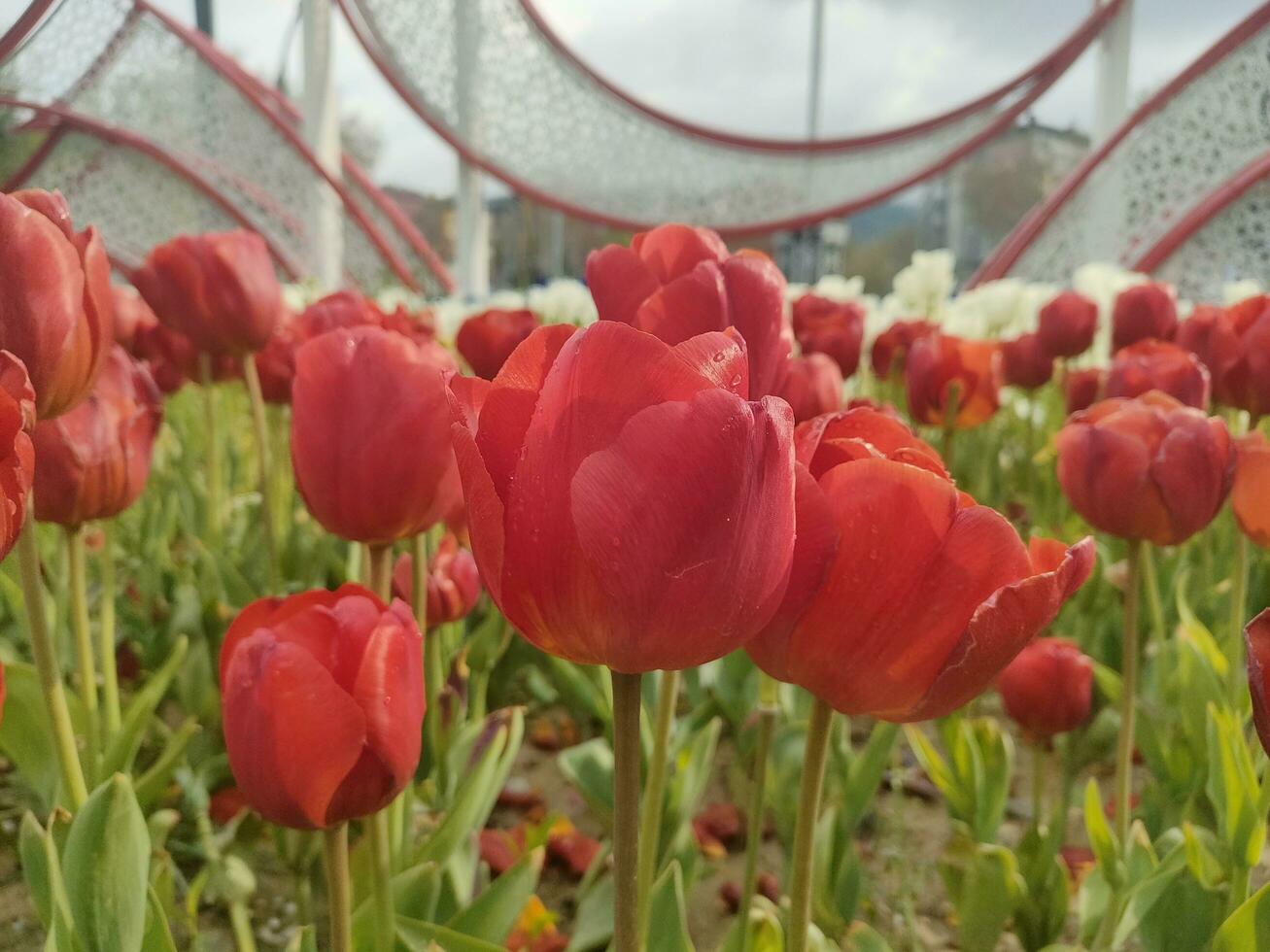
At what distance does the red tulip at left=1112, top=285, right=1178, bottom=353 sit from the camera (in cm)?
141

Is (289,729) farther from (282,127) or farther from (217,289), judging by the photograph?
(282,127)

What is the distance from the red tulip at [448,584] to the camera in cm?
80

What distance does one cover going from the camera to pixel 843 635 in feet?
1.15

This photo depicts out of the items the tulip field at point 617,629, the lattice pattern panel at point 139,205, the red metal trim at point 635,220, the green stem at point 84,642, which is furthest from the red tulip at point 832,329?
the red metal trim at point 635,220

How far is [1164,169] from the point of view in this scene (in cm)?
488

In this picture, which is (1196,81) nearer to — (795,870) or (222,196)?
(795,870)

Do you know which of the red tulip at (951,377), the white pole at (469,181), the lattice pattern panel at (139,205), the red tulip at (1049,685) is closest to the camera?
the red tulip at (1049,685)

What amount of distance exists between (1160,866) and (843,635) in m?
0.46

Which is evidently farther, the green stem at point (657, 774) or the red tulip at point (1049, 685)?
the red tulip at point (1049, 685)

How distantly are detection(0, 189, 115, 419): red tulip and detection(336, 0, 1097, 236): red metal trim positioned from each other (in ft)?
24.7

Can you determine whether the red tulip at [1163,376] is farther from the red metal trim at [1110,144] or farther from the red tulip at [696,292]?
the red metal trim at [1110,144]

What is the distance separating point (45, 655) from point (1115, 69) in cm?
711

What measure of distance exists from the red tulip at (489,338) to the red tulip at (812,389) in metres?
0.45

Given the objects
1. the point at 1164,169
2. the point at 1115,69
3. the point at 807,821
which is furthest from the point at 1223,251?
the point at 807,821
